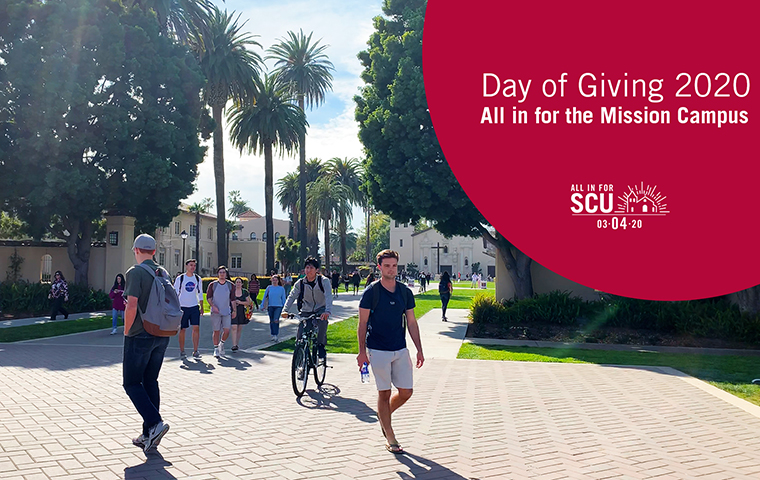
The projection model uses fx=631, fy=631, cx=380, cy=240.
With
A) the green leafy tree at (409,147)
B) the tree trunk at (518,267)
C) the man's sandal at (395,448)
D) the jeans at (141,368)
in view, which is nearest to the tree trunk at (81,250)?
the green leafy tree at (409,147)

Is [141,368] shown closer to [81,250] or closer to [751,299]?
[751,299]

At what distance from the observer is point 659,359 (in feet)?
45.2

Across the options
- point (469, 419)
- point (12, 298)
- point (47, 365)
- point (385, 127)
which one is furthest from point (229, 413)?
point (12, 298)

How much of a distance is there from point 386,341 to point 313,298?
3.75 m

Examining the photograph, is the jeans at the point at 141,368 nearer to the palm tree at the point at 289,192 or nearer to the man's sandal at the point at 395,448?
the man's sandal at the point at 395,448

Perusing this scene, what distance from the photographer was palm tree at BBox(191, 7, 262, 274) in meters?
37.5

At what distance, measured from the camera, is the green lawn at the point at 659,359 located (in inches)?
433

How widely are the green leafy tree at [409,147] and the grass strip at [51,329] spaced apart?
10699 mm

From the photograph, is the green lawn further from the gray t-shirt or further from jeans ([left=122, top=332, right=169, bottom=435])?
jeans ([left=122, top=332, right=169, bottom=435])

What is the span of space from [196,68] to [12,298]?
45.3 ft

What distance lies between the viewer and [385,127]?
22.4 m

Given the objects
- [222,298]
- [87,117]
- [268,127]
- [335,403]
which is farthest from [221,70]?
[335,403]

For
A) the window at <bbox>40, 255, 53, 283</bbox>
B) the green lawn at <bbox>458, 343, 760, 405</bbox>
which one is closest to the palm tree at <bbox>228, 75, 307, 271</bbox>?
the window at <bbox>40, 255, 53, 283</bbox>

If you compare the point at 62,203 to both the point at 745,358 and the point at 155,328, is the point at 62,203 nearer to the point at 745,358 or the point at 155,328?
the point at 155,328
